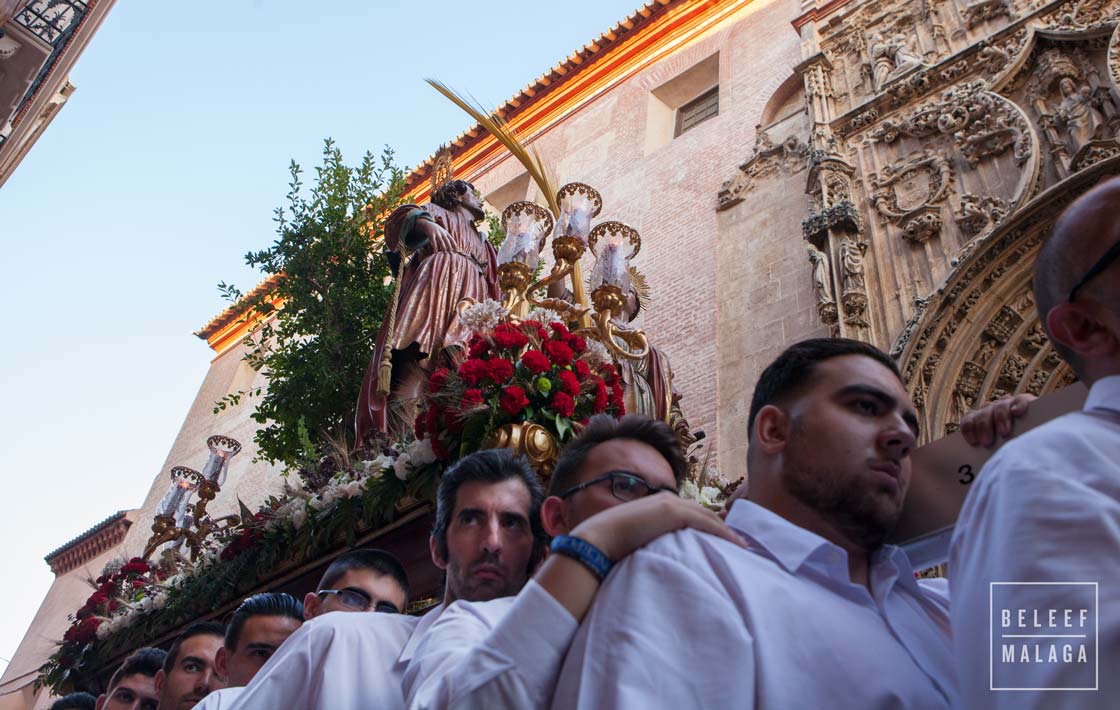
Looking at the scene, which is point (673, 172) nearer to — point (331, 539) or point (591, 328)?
point (591, 328)

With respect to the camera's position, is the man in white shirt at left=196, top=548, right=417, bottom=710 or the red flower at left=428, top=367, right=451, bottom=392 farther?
the red flower at left=428, top=367, right=451, bottom=392

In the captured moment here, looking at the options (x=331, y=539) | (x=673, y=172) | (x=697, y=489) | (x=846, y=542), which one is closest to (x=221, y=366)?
(x=673, y=172)

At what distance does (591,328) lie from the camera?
5.09 meters

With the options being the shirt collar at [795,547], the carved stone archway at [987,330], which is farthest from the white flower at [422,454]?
the carved stone archway at [987,330]

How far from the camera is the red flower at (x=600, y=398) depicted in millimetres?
4336

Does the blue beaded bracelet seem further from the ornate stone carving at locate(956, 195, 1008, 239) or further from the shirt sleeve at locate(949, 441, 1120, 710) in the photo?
the ornate stone carving at locate(956, 195, 1008, 239)

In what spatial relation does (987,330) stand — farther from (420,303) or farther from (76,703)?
(76,703)

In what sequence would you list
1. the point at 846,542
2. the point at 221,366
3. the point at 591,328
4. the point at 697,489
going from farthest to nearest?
the point at 221,366
the point at 591,328
the point at 697,489
the point at 846,542

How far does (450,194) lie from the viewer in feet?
24.3

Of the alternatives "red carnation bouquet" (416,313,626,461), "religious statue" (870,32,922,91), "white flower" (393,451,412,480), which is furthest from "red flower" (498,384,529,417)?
"religious statue" (870,32,922,91)

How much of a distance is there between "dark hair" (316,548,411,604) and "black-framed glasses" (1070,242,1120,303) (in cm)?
242

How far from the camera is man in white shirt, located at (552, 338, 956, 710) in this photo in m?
1.21

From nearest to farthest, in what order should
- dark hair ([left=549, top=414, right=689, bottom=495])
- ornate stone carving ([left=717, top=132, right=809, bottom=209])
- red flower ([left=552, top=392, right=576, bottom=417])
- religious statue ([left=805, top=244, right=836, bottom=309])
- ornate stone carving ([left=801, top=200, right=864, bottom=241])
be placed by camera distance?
dark hair ([left=549, top=414, right=689, bottom=495])
red flower ([left=552, top=392, right=576, bottom=417])
religious statue ([left=805, top=244, right=836, bottom=309])
ornate stone carving ([left=801, top=200, right=864, bottom=241])
ornate stone carving ([left=717, top=132, right=809, bottom=209])

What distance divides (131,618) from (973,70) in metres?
8.64
